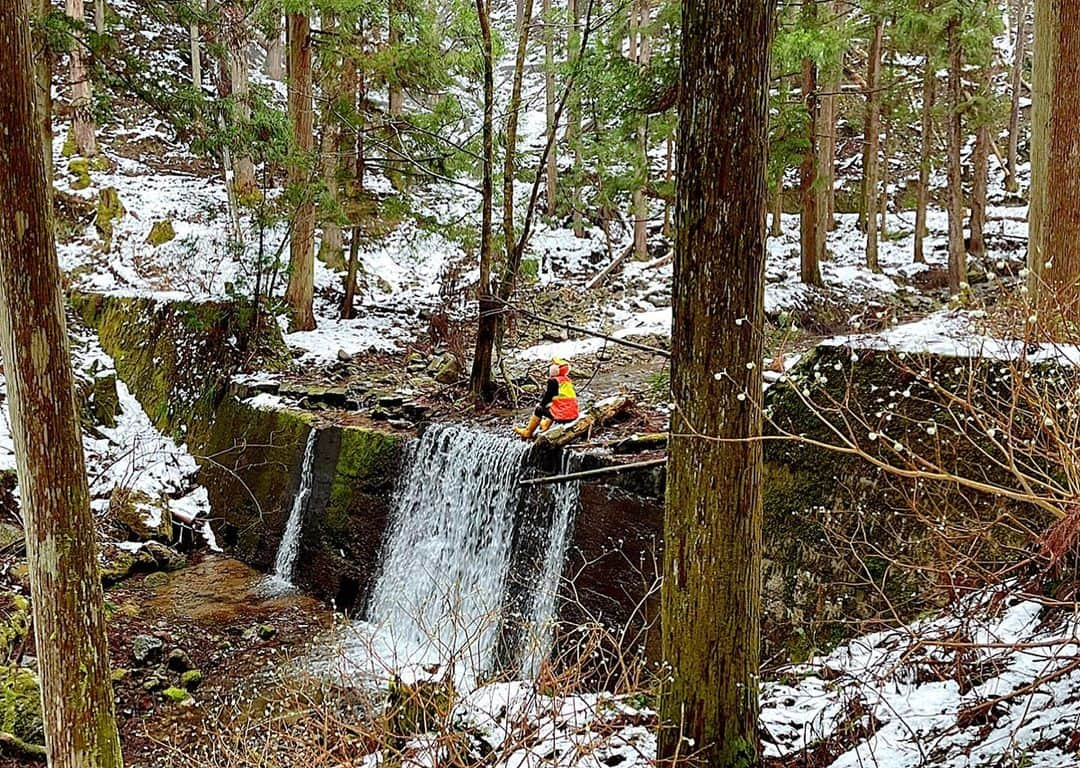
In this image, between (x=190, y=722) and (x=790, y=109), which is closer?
(x=190, y=722)

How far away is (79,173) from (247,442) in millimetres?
10230

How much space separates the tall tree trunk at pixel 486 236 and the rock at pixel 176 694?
4551mm

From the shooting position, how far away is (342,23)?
12.0 metres

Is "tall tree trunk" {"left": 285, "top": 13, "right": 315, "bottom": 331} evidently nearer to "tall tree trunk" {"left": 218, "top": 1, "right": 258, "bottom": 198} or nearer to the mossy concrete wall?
the mossy concrete wall

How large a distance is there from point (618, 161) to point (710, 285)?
12507 mm

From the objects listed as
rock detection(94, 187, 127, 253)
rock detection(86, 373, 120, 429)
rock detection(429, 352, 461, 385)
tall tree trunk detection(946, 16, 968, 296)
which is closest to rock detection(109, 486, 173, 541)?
rock detection(86, 373, 120, 429)

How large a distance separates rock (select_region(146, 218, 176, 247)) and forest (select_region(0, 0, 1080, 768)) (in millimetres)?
264

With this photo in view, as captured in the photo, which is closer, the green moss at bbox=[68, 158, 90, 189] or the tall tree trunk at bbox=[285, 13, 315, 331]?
the tall tree trunk at bbox=[285, 13, 315, 331]

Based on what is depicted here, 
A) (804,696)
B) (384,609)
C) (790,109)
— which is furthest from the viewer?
(790,109)

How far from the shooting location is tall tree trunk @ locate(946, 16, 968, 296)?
1217 centimetres

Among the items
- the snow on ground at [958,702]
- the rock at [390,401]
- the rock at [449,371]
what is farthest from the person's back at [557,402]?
the snow on ground at [958,702]

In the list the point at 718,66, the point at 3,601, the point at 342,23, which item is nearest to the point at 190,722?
the point at 3,601

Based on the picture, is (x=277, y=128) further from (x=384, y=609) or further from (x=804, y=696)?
(x=804, y=696)

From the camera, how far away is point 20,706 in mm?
6605
